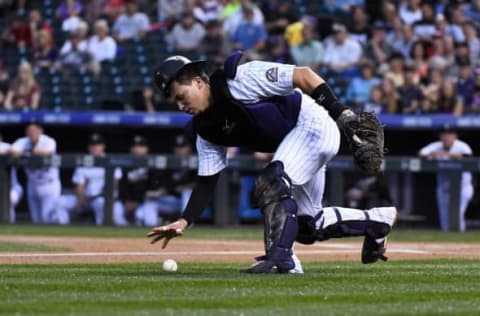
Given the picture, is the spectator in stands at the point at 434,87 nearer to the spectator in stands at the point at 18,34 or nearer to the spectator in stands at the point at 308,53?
the spectator in stands at the point at 308,53

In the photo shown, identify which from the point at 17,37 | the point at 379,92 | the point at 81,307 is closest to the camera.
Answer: the point at 81,307

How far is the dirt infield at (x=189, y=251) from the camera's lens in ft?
32.6

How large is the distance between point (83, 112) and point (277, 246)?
11606 millimetres

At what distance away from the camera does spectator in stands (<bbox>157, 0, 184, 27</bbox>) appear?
67.4 feet

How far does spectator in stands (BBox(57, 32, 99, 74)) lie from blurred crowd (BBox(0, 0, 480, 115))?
0.9 inches

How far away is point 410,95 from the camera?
55.6 ft

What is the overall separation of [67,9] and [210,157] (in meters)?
14.3

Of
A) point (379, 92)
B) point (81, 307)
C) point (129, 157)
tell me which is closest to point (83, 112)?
point (129, 157)

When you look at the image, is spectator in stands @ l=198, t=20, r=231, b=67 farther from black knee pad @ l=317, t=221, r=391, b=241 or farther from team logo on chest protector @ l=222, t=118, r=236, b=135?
team logo on chest protector @ l=222, t=118, r=236, b=135

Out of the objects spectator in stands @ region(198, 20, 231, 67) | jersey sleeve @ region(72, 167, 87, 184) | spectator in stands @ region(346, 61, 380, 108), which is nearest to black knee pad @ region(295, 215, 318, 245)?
spectator in stands @ region(346, 61, 380, 108)

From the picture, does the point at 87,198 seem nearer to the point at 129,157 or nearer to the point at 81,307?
the point at 129,157

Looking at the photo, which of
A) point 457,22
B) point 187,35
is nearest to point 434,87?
point 457,22

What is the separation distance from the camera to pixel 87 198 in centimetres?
1789

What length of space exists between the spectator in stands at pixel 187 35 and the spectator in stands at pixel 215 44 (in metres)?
0.17
